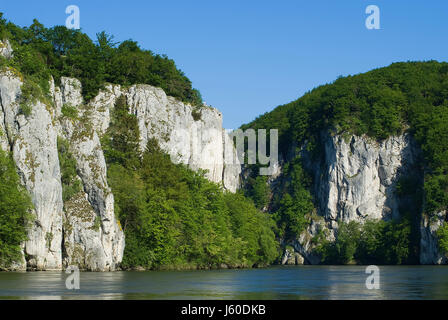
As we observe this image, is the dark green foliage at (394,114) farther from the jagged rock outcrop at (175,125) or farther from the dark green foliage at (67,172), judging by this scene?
the dark green foliage at (67,172)

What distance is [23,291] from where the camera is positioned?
102 feet

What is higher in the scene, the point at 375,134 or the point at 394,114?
the point at 394,114

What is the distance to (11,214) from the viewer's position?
53000 millimetres

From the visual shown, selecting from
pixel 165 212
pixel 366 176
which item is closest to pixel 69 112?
pixel 165 212

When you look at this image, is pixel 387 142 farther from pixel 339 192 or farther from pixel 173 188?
pixel 173 188

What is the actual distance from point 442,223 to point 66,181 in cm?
8191

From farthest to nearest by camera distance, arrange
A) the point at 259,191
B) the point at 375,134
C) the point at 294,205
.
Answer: the point at 259,191
the point at 294,205
the point at 375,134

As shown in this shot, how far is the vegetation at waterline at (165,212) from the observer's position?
6881cm

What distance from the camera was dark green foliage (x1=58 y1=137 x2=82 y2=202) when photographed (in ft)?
212

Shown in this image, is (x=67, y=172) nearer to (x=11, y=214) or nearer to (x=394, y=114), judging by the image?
(x=11, y=214)

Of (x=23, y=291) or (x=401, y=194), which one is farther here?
(x=401, y=194)

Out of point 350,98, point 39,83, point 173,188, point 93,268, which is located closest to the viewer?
point 93,268

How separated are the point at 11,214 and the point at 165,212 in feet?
66.8
